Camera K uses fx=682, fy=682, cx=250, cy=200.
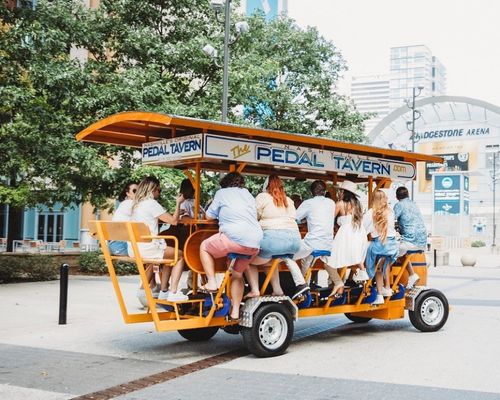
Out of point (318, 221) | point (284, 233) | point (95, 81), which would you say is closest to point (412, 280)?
point (318, 221)

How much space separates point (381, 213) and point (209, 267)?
305 cm

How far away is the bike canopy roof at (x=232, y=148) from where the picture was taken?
7883 mm

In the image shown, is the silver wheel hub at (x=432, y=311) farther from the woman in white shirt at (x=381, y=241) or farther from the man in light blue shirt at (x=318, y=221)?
the man in light blue shirt at (x=318, y=221)

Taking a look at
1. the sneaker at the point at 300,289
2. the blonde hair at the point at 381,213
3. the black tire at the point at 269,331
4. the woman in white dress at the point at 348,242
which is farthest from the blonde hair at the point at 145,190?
the blonde hair at the point at 381,213

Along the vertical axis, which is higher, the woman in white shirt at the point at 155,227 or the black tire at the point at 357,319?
the woman in white shirt at the point at 155,227

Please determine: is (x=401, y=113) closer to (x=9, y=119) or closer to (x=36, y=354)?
(x=9, y=119)

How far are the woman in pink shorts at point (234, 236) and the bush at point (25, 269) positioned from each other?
453 inches

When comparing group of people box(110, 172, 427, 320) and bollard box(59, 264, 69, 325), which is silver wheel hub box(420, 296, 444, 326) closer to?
group of people box(110, 172, 427, 320)

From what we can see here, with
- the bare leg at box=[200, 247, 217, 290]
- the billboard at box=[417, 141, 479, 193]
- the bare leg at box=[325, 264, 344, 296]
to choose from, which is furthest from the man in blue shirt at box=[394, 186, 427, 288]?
the billboard at box=[417, 141, 479, 193]

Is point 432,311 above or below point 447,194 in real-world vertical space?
below

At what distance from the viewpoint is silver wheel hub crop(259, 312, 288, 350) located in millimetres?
7852

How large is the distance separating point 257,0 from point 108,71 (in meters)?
56.9

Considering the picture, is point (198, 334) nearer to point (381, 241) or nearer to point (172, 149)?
point (172, 149)

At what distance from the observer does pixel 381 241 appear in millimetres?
9484
